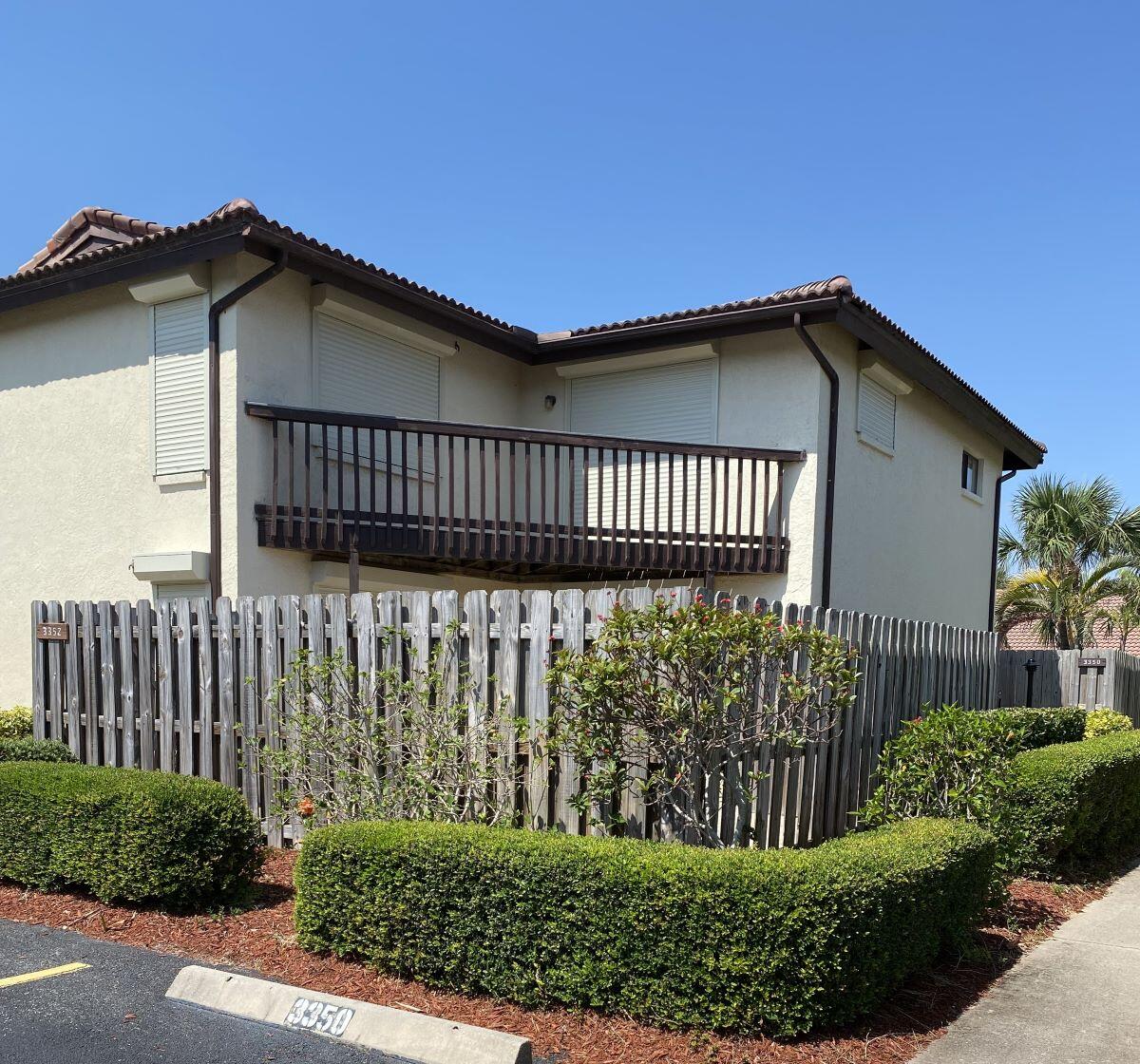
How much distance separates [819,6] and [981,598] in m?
11.5

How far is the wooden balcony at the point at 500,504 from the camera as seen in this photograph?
10.7 meters

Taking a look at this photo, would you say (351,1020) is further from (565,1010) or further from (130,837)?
(130,837)

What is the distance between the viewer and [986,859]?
5.73 metres

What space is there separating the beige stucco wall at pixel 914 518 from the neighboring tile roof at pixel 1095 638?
8793mm

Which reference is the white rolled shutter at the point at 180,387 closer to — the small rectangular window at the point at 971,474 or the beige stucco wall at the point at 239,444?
the beige stucco wall at the point at 239,444

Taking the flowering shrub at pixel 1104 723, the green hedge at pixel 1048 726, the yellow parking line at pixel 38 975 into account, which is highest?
the green hedge at pixel 1048 726

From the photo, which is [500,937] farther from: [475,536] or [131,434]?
[131,434]

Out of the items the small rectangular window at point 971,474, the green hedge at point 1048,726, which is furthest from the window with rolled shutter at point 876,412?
the green hedge at point 1048,726

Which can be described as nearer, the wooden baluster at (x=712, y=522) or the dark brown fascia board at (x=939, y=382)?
the wooden baluster at (x=712, y=522)

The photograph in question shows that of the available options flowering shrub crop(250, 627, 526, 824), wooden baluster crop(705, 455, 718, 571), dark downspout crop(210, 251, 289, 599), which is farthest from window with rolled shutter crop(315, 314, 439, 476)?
flowering shrub crop(250, 627, 526, 824)

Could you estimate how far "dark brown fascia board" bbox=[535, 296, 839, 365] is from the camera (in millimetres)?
11961

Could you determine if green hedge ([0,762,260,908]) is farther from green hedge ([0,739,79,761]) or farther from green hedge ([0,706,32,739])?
green hedge ([0,706,32,739])

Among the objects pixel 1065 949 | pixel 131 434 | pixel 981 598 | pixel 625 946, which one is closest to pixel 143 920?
pixel 625 946

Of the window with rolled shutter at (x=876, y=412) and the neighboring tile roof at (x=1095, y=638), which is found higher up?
the window with rolled shutter at (x=876, y=412)
